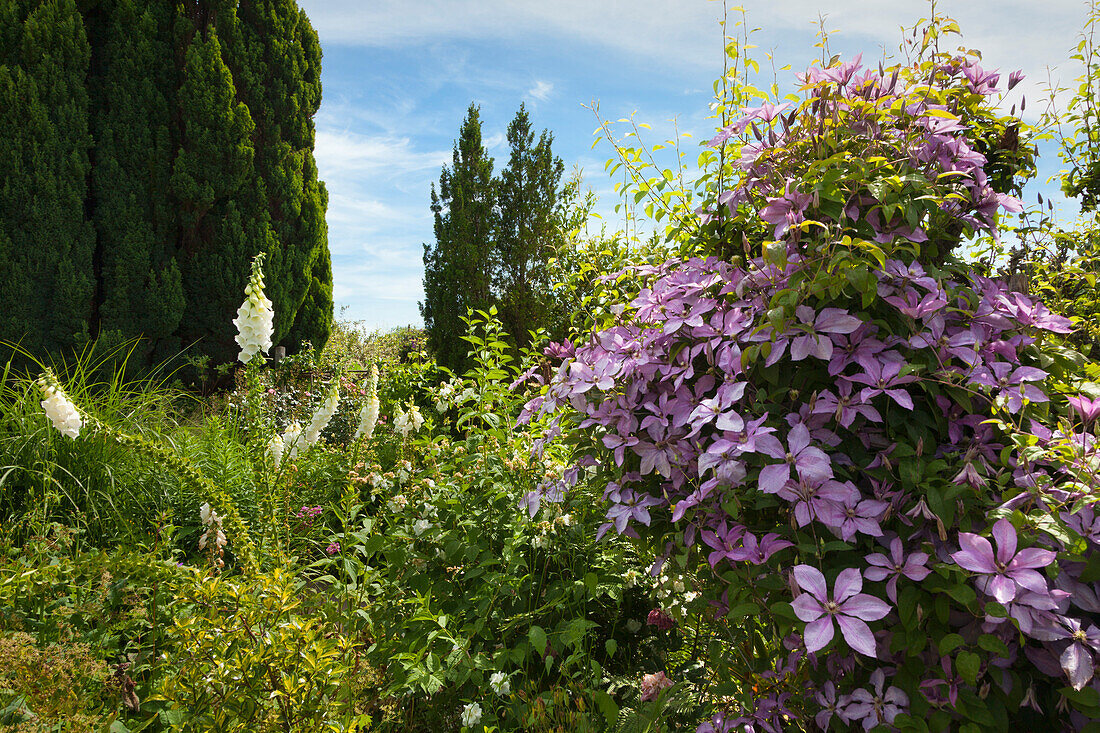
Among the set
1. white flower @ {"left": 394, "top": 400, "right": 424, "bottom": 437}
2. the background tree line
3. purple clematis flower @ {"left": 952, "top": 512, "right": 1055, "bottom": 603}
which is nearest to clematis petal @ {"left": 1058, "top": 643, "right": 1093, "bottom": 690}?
purple clematis flower @ {"left": 952, "top": 512, "right": 1055, "bottom": 603}

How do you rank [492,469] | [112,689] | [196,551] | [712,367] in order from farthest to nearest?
[196,551]
[492,469]
[112,689]
[712,367]

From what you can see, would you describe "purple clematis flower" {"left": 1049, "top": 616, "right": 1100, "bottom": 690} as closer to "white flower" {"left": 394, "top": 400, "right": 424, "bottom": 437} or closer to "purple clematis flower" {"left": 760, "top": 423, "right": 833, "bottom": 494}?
"purple clematis flower" {"left": 760, "top": 423, "right": 833, "bottom": 494}

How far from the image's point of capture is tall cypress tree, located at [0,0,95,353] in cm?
748

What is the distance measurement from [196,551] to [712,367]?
3280mm

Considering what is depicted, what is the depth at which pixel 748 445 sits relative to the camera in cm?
129

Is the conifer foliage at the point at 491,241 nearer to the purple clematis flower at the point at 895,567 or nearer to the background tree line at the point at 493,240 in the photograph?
the background tree line at the point at 493,240

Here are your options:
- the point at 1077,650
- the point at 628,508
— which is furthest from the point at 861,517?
the point at 628,508

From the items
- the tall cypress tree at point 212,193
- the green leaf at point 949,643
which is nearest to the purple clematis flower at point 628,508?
the green leaf at point 949,643

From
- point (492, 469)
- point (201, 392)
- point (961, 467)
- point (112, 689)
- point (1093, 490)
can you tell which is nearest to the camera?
point (1093, 490)

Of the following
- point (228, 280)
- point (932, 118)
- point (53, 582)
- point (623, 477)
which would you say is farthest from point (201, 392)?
point (932, 118)

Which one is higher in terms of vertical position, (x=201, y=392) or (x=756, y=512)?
(x=756, y=512)

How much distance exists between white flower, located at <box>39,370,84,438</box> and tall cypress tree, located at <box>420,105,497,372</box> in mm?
5416

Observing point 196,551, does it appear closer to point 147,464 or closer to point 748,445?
point 147,464

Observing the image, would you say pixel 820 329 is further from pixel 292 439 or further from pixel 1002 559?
pixel 292 439
